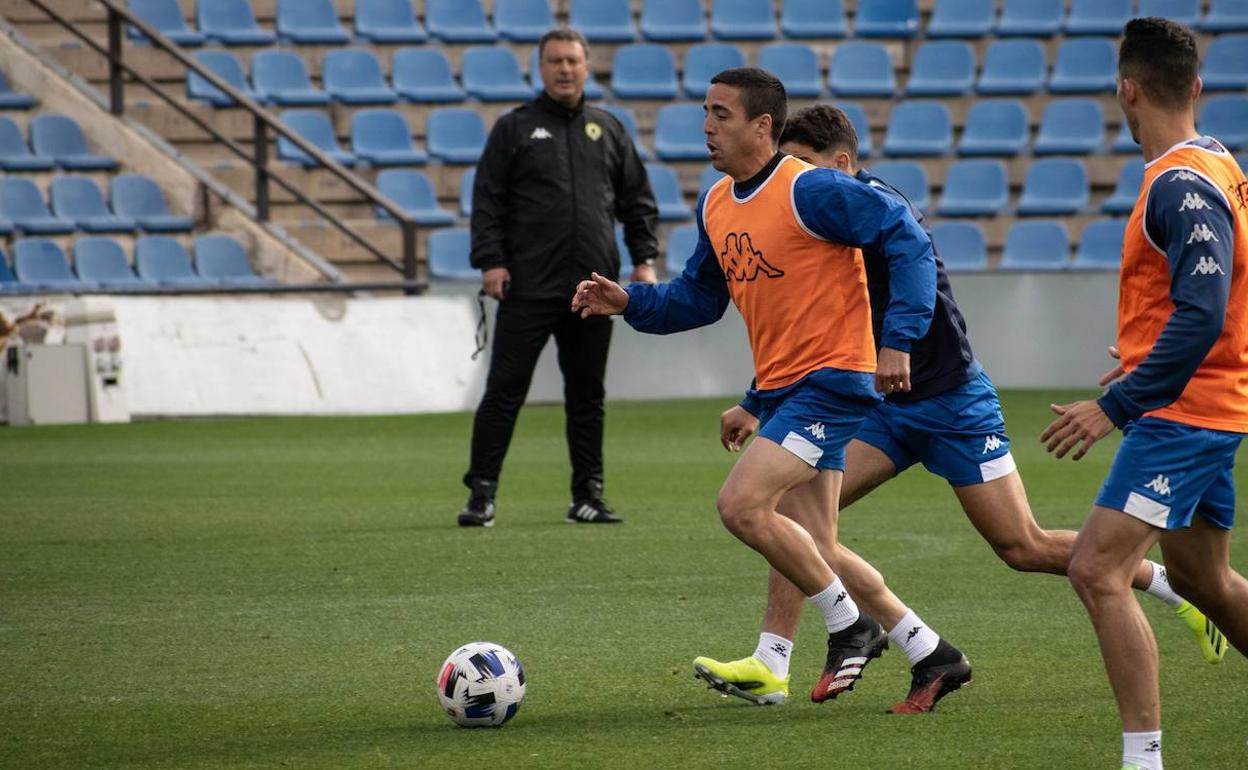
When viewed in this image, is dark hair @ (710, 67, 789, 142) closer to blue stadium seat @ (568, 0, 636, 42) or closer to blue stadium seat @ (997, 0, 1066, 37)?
blue stadium seat @ (568, 0, 636, 42)

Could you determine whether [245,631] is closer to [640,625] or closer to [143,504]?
[640,625]

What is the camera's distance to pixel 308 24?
20.7 m

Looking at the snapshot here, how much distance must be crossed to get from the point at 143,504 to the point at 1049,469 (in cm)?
581

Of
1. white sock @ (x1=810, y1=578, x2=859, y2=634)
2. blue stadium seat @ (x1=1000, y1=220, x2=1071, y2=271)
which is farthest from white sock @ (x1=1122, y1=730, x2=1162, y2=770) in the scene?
blue stadium seat @ (x1=1000, y1=220, x2=1071, y2=271)

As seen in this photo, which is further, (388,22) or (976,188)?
(388,22)

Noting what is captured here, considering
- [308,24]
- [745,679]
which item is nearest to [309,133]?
[308,24]

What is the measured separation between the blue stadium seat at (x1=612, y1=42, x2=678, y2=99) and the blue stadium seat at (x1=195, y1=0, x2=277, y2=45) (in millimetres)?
3965

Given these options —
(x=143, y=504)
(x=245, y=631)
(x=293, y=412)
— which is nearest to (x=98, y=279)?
(x=293, y=412)

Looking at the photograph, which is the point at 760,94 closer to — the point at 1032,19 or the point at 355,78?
the point at 355,78

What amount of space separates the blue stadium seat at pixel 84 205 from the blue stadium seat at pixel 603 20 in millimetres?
5860

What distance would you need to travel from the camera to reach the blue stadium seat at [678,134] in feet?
64.7

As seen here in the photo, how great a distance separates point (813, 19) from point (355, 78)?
5.34 metres

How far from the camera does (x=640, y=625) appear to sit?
6613 mm

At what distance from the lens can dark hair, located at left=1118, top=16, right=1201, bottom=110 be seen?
424cm
